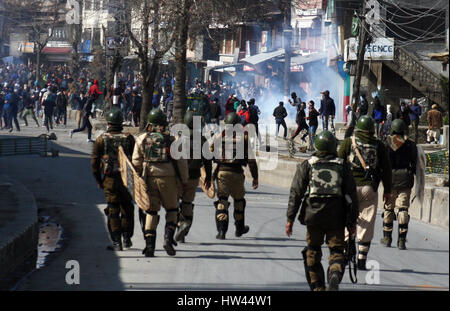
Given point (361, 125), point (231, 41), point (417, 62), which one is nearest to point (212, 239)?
point (361, 125)

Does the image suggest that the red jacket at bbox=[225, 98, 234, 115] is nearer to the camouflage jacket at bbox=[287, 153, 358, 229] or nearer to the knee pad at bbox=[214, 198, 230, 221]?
the knee pad at bbox=[214, 198, 230, 221]

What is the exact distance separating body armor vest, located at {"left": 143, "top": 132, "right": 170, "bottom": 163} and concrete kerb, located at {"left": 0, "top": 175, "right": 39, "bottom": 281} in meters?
1.89

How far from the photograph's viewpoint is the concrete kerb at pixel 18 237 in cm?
1021

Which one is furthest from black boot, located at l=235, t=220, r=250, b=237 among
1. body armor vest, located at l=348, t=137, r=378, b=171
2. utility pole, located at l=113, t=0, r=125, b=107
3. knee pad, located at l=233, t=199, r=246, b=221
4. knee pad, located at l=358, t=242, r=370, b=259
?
utility pole, located at l=113, t=0, r=125, b=107

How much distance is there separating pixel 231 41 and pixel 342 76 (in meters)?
24.7

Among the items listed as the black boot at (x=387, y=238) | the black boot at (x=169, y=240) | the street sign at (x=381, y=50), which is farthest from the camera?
the street sign at (x=381, y=50)

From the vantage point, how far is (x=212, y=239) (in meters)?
12.5

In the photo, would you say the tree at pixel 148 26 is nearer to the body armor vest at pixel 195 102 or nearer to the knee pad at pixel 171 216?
the body armor vest at pixel 195 102

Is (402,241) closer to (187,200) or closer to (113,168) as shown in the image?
(187,200)

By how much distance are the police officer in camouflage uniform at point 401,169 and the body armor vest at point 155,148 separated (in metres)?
3.22

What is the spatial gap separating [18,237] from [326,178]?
14.6 feet

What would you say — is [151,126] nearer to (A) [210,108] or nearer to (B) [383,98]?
(A) [210,108]

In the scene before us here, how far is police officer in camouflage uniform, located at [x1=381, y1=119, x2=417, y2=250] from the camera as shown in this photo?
39.5 ft

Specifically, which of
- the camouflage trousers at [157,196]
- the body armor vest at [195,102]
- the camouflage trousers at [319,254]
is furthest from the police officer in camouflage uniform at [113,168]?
the body armor vest at [195,102]
